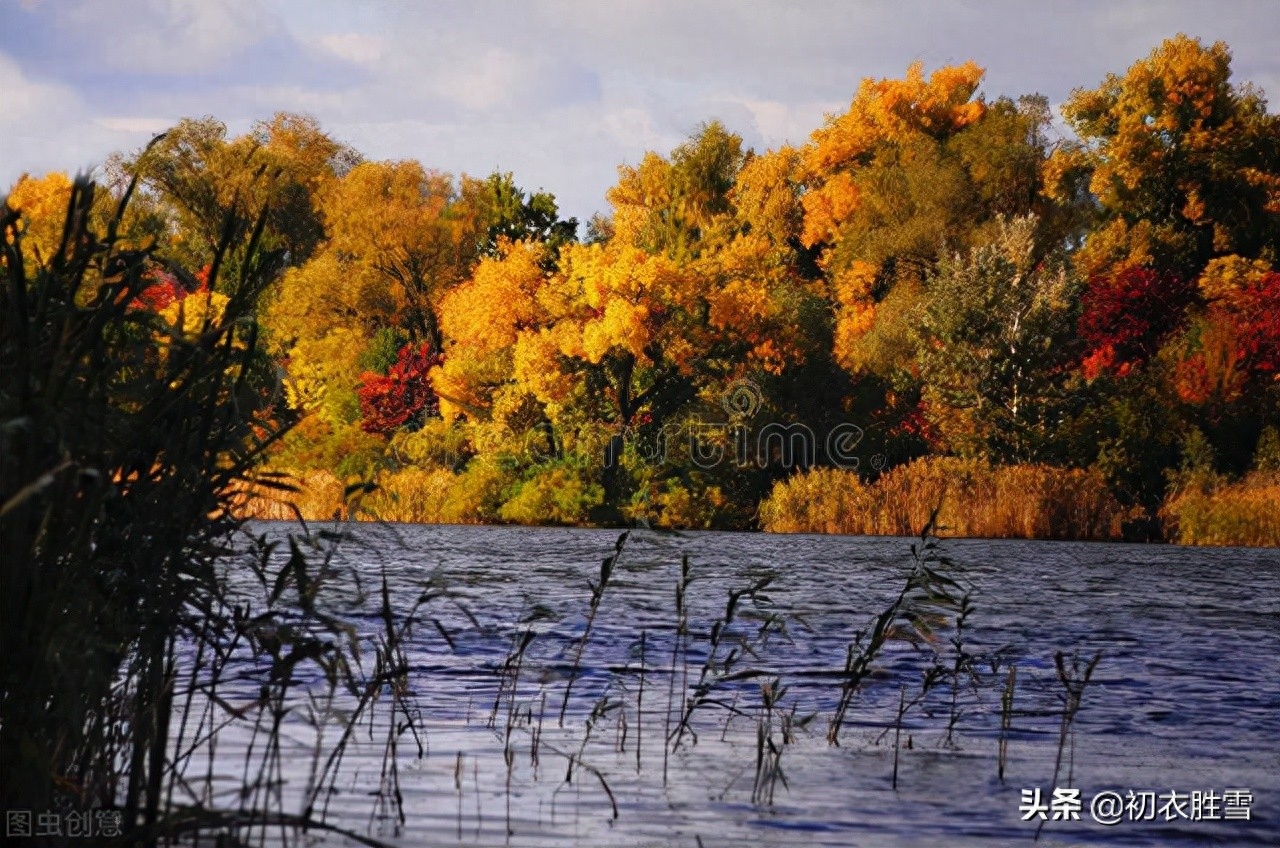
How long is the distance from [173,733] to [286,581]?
231 cm

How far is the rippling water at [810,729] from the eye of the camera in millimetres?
6504

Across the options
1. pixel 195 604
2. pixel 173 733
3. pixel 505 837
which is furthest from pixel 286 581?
pixel 173 733

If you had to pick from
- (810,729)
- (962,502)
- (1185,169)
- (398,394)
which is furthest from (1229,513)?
(810,729)

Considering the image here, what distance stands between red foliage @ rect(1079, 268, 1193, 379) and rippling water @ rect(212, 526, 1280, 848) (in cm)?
2188

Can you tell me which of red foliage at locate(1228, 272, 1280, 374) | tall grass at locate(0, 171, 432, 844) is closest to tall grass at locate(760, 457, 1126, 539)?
red foliage at locate(1228, 272, 1280, 374)

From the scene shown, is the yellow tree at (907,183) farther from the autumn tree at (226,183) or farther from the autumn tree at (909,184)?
the autumn tree at (226,183)

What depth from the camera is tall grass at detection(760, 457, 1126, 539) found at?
106ft

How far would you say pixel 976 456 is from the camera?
35875 mm

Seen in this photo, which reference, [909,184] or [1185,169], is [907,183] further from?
[1185,169]

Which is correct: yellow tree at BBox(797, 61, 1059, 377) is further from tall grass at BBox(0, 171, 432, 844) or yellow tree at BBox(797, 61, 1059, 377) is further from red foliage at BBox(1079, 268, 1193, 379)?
tall grass at BBox(0, 171, 432, 844)

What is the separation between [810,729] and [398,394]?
35.7 m

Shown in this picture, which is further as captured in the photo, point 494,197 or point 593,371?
point 494,197

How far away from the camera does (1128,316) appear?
4050cm

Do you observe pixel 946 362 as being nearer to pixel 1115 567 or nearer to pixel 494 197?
pixel 1115 567
